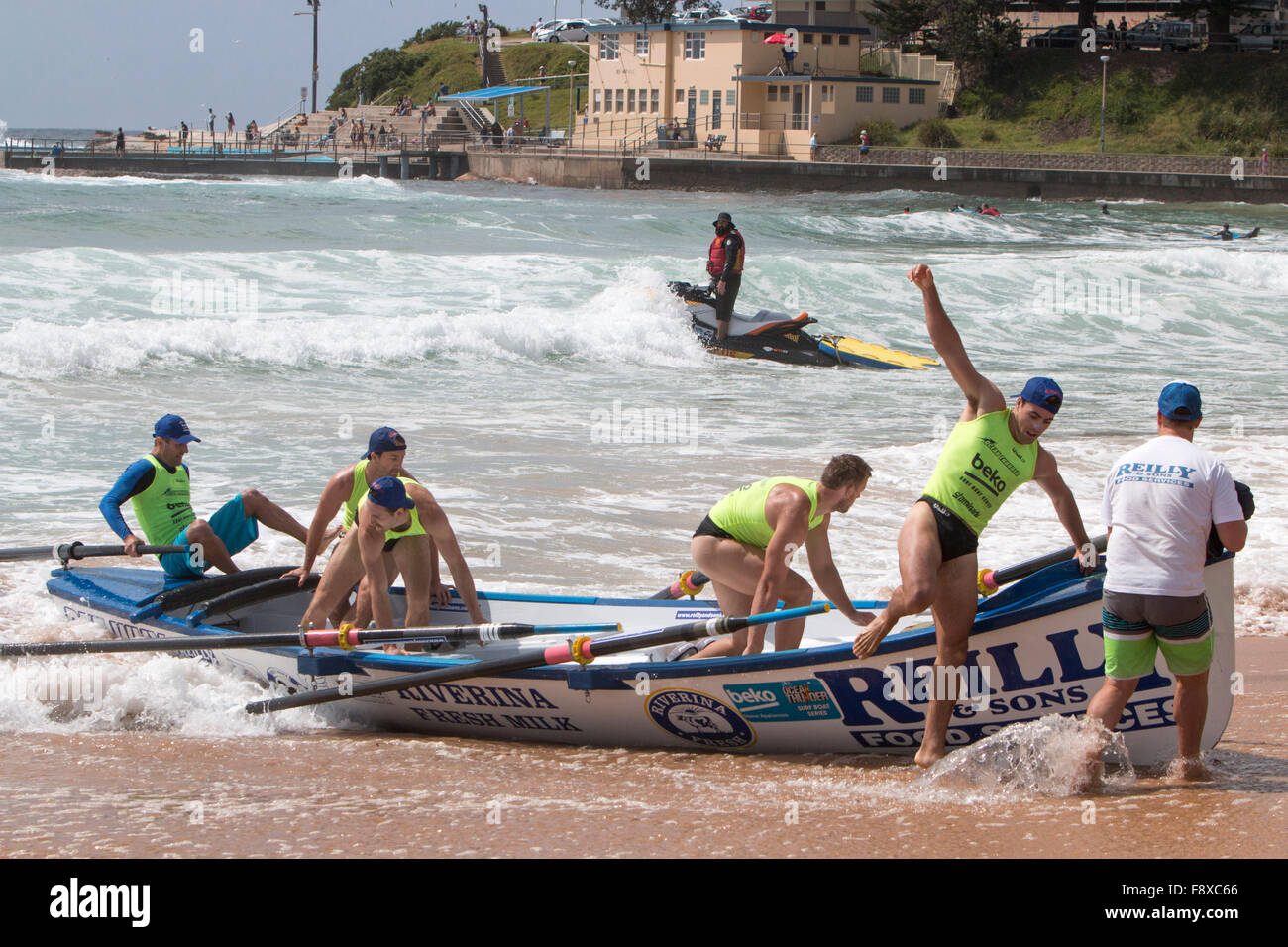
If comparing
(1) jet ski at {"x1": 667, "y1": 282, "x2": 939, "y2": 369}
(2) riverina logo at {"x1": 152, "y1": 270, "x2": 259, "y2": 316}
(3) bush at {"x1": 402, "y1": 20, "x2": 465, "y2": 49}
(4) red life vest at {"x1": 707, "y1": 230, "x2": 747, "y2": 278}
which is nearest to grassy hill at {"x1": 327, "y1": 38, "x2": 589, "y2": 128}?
(3) bush at {"x1": 402, "y1": 20, "x2": 465, "y2": 49}

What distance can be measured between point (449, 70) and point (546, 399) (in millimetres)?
83731

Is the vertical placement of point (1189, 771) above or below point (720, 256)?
below

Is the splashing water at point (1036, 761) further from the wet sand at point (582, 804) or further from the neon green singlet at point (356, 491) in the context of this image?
the neon green singlet at point (356, 491)

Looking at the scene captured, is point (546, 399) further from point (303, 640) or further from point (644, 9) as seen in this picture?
point (644, 9)

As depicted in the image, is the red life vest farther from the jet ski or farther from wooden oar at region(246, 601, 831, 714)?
wooden oar at region(246, 601, 831, 714)

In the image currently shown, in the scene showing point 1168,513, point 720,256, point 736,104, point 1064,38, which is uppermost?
point 1064,38

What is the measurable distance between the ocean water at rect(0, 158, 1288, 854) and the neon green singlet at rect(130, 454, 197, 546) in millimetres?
924

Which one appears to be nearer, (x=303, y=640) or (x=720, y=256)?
(x=303, y=640)

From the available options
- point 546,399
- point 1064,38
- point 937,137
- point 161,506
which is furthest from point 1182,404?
point 1064,38

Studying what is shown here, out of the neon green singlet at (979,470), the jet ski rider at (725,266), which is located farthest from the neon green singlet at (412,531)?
the jet ski rider at (725,266)

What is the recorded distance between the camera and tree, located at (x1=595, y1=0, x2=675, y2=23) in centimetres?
8744

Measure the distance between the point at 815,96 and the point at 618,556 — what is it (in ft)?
187

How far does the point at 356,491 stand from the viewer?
7.40 metres

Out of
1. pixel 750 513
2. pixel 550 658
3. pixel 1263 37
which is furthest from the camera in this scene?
pixel 1263 37
